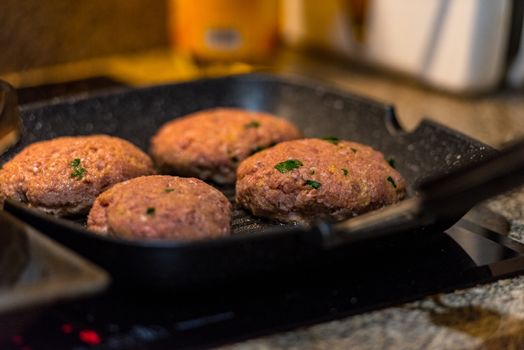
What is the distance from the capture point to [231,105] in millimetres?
1440

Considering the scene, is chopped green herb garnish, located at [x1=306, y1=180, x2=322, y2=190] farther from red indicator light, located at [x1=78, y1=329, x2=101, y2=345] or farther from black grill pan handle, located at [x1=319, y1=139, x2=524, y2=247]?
red indicator light, located at [x1=78, y1=329, x2=101, y2=345]

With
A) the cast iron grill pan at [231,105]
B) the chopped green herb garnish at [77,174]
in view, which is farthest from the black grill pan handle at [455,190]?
the chopped green herb garnish at [77,174]

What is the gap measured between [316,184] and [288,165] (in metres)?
0.05

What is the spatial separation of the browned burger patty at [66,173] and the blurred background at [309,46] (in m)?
0.57

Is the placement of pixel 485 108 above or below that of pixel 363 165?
below

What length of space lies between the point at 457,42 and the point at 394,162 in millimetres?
534

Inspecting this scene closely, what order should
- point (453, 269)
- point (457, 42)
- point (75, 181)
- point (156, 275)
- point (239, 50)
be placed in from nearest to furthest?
point (156, 275) → point (453, 269) → point (75, 181) → point (457, 42) → point (239, 50)

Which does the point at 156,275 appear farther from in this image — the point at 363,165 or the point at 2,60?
the point at 2,60

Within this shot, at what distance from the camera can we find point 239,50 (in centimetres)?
175

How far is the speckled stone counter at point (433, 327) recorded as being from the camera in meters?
0.80

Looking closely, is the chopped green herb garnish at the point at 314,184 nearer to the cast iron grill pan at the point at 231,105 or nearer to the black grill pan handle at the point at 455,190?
the cast iron grill pan at the point at 231,105

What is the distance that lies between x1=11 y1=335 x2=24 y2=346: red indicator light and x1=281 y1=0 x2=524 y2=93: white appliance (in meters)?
1.13

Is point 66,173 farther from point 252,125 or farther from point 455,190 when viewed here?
point 455,190

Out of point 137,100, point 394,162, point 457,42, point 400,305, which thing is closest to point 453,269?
point 400,305
